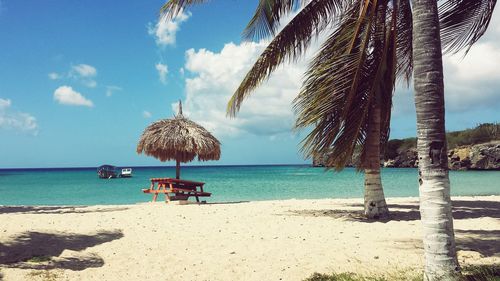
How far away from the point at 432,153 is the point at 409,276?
5.05 feet

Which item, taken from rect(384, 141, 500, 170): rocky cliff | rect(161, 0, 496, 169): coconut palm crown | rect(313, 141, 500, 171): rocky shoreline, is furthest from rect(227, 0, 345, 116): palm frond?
rect(384, 141, 500, 170): rocky cliff

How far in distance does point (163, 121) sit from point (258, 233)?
8.95 meters

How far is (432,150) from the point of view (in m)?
4.16

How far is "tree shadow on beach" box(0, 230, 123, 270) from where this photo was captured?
19.4ft

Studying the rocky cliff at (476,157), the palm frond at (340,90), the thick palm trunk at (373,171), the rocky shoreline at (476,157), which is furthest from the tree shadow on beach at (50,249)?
the rocky cliff at (476,157)

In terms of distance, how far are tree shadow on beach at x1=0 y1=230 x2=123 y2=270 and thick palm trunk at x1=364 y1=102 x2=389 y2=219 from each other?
540cm

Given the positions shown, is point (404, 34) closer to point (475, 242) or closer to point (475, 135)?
point (475, 242)

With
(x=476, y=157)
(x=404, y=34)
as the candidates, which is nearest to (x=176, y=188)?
(x=404, y=34)

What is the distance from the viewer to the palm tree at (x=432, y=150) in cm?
407

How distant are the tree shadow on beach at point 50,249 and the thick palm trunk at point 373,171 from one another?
17.7 feet

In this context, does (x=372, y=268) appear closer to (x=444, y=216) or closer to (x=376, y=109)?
(x=444, y=216)

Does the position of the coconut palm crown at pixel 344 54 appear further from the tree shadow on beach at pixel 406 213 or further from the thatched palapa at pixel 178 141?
the thatched palapa at pixel 178 141

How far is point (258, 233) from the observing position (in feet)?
26.0

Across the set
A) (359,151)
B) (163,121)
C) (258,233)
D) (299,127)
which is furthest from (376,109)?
(163,121)
